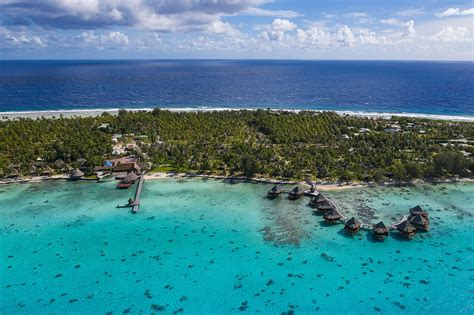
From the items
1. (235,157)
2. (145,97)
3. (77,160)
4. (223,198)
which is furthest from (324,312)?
(145,97)

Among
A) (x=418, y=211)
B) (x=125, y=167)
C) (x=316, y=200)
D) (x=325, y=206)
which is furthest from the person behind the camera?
(x=125, y=167)

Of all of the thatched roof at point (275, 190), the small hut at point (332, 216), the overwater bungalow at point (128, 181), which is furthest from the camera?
the overwater bungalow at point (128, 181)

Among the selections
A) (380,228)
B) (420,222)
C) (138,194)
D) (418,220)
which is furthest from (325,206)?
(138,194)

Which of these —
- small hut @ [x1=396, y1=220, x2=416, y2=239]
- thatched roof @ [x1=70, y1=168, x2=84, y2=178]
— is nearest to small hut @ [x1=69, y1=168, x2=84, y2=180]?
thatched roof @ [x1=70, y1=168, x2=84, y2=178]

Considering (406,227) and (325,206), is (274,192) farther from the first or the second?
(406,227)

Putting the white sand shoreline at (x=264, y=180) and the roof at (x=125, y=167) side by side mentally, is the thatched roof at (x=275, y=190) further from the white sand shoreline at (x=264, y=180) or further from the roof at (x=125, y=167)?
the roof at (x=125, y=167)

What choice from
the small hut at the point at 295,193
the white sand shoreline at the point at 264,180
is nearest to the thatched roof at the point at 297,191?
the small hut at the point at 295,193

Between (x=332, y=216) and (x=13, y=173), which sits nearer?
(x=332, y=216)
